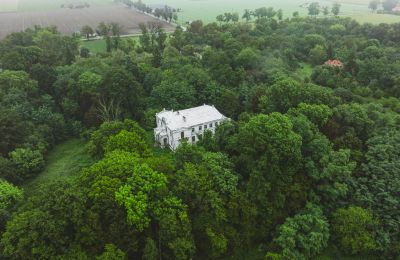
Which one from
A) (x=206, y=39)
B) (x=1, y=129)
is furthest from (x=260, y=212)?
(x=206, y=39)

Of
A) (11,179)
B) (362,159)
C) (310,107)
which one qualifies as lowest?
(11,179)

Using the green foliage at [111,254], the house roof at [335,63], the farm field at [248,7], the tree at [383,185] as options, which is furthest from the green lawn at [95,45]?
the tree at [383,185]

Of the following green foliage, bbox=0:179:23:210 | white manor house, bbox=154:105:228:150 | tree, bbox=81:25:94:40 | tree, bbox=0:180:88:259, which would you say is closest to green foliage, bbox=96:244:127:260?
tree, bbox=0:180:88:259

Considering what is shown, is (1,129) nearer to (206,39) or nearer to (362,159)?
(362,159)

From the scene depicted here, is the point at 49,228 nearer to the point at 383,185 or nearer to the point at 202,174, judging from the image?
the point at 202,174

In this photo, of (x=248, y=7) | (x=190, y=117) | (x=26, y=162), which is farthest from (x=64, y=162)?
(x=248, y=7)

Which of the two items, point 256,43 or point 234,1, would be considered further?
point 234,1

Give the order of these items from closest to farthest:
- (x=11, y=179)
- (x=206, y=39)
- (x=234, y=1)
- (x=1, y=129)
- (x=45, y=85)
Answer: (x=11, y=179)
(x=1, y=129)
(x=45, y=85)
(x=206, y=39)
(x=234, y=1)
